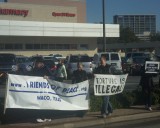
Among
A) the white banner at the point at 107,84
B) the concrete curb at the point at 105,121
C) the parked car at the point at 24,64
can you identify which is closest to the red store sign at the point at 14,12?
the parked car at the point at 24,64

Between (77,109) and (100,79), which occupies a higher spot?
(100,79)

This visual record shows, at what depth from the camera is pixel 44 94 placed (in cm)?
1188

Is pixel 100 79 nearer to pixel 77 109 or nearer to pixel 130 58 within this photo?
pixel 77 109

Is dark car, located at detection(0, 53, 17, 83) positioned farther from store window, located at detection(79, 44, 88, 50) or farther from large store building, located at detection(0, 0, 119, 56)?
store window, located at detection(79, 44, 88, 50)

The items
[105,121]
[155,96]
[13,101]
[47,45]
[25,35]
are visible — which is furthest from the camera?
[47,45]

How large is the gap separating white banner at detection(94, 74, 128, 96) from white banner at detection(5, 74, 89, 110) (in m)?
0.37

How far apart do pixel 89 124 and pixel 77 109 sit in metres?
0.75

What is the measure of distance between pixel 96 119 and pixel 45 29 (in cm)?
4938

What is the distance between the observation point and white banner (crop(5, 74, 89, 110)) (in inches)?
448

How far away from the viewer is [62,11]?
67.2 meters

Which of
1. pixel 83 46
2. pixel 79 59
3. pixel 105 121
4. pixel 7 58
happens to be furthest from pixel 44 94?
pixel 83 46

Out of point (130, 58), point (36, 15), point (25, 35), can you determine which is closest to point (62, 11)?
point (36, 15)

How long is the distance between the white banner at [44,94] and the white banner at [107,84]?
37 cm

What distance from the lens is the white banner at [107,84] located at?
12.9 metres
